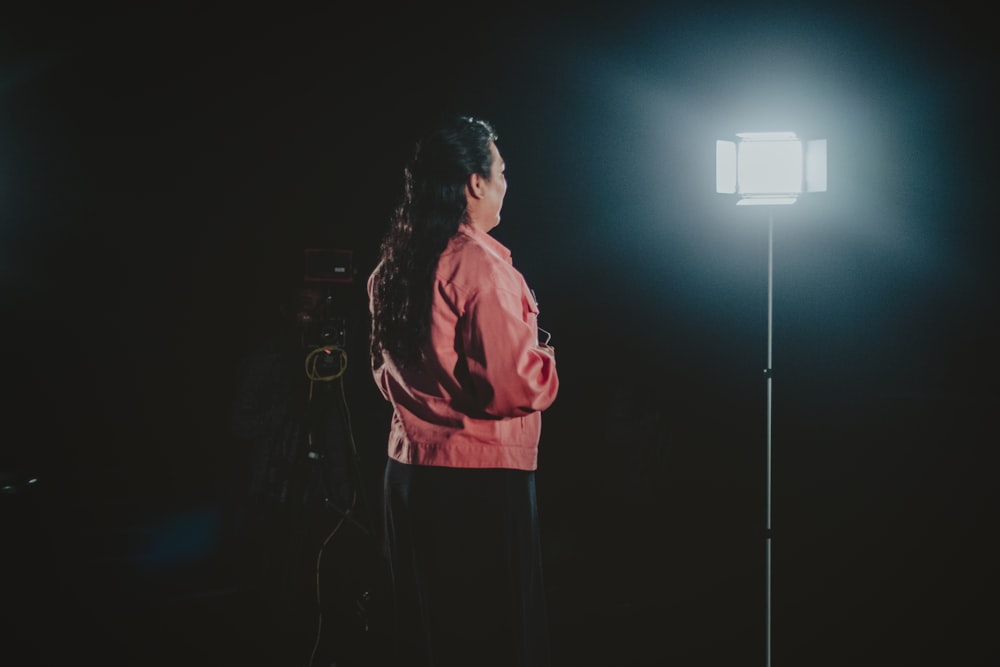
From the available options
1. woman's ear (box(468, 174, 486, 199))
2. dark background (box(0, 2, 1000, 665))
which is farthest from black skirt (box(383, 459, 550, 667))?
dark background (box(0, 2, 1000, 665))

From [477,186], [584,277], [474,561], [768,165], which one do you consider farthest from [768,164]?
[584,277]

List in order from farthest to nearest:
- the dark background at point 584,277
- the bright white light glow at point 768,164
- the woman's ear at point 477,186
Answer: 1. the dark background at point 584,277
2. the bright white light glow at point 768,164
3. the woman's ear at point 477,186

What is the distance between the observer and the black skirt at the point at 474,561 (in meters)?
1.35

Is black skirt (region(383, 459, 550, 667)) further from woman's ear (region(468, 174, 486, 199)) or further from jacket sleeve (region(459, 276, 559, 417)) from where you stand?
woman's ear (region(468, 174, 486, 199))

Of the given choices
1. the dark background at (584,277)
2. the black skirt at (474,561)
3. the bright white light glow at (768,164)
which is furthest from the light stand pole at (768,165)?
the black skirt at (474,561)

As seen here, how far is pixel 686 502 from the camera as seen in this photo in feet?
16.8

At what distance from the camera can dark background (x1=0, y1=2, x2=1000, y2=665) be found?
410 cm

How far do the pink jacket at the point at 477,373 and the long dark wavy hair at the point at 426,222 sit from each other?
1.0 inches

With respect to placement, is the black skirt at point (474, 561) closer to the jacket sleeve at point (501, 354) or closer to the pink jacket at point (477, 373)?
the pink jacket at point (477, 373)

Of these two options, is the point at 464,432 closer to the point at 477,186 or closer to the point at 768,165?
the point at 477,186

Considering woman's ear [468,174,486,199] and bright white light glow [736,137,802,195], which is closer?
woman's ear [468,174,486,199]

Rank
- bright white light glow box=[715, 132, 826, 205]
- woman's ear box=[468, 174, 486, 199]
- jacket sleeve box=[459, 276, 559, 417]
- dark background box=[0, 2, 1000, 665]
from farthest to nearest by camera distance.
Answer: dark background box=[0, 2, 1000, 665]
bright white light glow box=[715, 132, 826, 205]
woman's ear box=[468, 174, 486, 199]
jacket sleeve box=[459, 276, 559, 417]

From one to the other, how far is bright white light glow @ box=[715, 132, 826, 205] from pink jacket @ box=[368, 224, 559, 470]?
156cm

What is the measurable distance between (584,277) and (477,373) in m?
4.30
